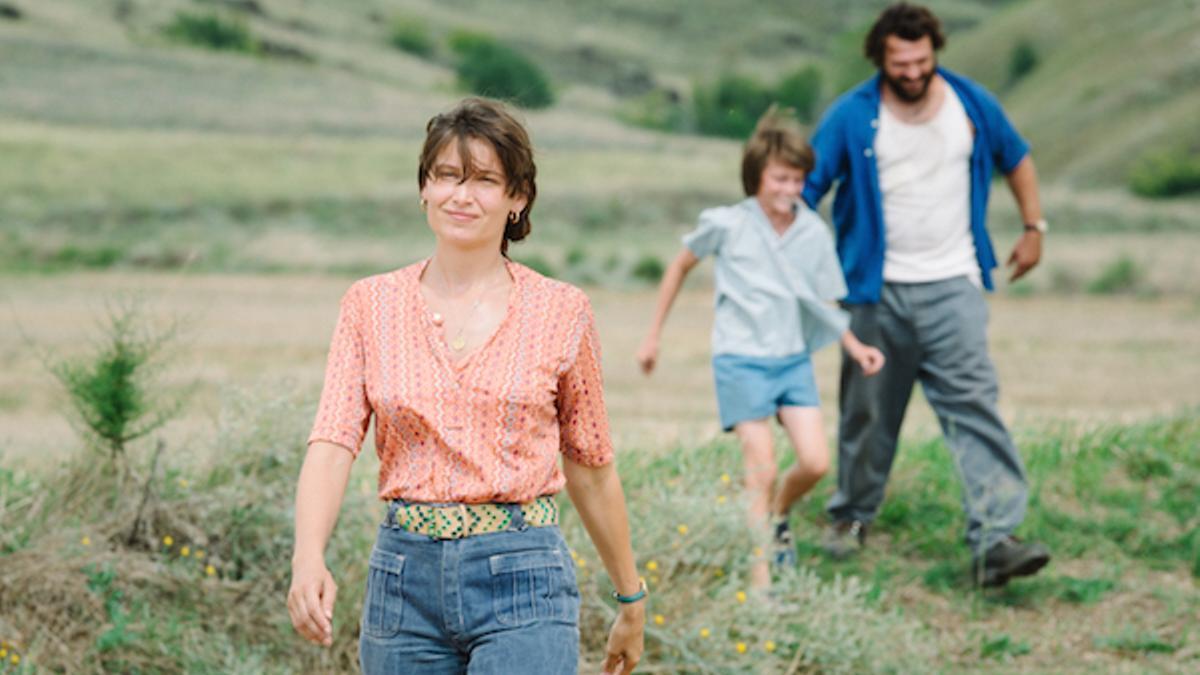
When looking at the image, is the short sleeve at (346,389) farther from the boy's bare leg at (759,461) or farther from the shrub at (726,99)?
the shrub at (726,99)

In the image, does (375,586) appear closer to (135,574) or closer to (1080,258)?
(135,574)

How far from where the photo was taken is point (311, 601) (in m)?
2.67

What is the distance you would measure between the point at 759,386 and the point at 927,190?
1.13 m

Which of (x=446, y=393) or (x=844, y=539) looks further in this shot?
(x=844, y=539)

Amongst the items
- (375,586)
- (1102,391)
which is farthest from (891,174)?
(1102,391)

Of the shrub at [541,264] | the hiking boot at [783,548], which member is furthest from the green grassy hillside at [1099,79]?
the hiking boot at [783,548]

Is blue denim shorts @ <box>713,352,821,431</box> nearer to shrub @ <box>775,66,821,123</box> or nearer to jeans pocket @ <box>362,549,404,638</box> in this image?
jeans pocket @ <box>362,549,404,638</box>

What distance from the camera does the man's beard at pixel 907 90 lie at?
6.11 meters

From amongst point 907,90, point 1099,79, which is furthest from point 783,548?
point 1099,79

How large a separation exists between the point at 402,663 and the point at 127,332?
8.42 ft

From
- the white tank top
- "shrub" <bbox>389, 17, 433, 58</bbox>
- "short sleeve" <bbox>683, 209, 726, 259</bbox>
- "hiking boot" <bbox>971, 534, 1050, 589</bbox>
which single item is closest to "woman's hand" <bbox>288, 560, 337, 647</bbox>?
"short sleeve" <bbox>683, 209, 726, 259</bbox>

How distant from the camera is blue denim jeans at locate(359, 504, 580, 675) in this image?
113 inches

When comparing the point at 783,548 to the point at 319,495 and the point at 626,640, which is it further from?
the point at 319,495

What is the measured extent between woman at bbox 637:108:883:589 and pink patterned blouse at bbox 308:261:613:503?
106 inches
